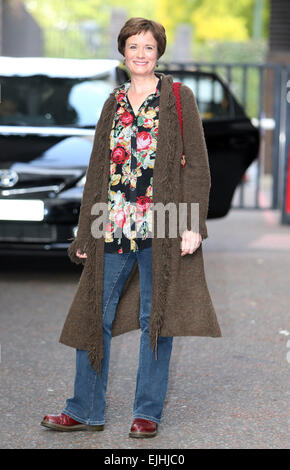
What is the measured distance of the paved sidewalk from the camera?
4.17 metres

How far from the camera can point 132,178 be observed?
158 inches

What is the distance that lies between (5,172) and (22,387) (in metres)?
3.04

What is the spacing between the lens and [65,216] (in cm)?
760

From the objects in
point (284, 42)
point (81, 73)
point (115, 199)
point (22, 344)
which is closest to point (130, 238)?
point (115, 199)

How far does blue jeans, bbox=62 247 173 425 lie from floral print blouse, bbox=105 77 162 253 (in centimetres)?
7

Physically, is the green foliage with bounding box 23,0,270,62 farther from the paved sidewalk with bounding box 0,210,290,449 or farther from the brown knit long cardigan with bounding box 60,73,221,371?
the brown knit long cardigan with bounding box 60,73,221,371

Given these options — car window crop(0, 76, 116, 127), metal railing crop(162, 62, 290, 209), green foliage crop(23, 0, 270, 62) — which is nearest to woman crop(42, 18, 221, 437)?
car window crop(0, 76, 116, 127)

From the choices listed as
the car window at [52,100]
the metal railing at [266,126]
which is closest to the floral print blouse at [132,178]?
the car window at [52,100]

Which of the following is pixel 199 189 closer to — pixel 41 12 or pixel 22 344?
pixel 22 344

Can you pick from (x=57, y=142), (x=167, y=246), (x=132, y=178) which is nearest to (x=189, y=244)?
(x=167, y=246)

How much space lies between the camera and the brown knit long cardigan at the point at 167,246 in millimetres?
3984

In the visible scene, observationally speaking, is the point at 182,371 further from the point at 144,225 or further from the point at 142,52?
the point at 142,52

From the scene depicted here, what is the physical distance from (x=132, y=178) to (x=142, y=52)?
52 cm

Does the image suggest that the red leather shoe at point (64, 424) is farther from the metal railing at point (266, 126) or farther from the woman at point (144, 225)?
the metal railing at point (266, 126)
